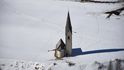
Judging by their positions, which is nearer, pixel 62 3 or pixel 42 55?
pixel 42 55

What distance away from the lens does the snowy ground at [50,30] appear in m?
2.01

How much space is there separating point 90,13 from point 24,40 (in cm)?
43

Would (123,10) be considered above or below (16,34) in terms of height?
above

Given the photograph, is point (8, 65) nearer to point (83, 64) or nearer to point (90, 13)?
point (83, 64)

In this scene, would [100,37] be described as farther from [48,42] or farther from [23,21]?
[23,21]

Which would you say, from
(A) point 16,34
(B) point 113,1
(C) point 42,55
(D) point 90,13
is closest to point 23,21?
(A) point 16,34

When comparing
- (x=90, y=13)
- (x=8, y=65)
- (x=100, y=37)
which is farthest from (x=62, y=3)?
(x=8, y=65)

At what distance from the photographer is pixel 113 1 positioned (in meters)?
2.14

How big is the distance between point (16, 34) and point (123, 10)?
2.13 ft

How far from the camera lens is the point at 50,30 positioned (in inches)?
83.1

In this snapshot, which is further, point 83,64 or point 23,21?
point 23,21

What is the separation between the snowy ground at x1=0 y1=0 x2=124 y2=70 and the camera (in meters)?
2.01

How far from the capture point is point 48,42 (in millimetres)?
2078

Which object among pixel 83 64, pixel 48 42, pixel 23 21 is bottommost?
pixel 83 64
